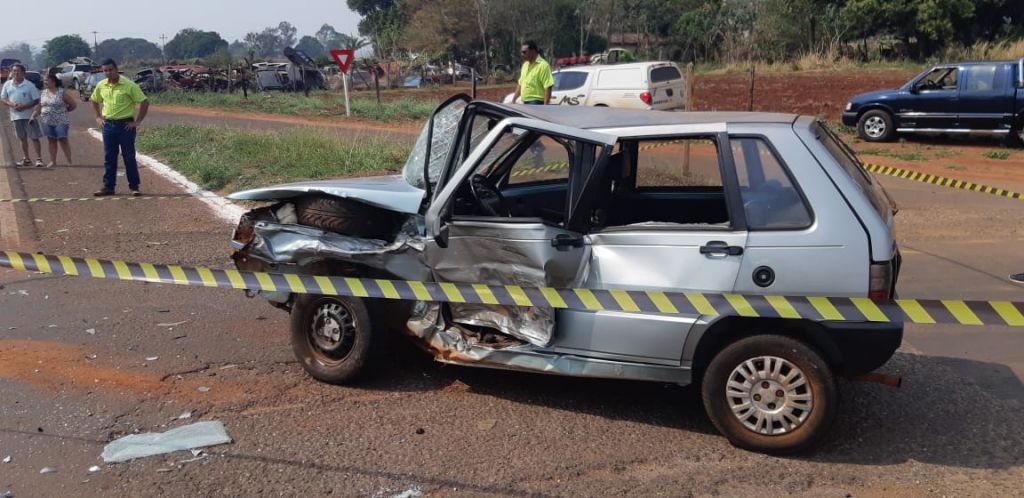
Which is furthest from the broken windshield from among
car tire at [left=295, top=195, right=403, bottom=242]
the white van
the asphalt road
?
the white van

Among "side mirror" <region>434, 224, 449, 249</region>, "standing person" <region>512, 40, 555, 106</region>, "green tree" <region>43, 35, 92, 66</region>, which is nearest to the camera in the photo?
"side mirror" <region>434, 224, 449, 249</region>

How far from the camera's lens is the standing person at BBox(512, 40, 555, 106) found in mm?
11625

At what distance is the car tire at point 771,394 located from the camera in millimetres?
4258

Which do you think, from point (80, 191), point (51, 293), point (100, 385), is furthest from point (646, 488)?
point (80, 191)

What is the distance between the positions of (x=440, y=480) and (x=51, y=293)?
4.62 meters

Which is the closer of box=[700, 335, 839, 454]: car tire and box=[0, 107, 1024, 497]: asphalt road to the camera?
box=[0, 107, 1024, 497]: asphalt road

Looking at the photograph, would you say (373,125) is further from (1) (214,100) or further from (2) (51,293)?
(2) (51,293)

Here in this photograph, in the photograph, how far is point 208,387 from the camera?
17.2 feet

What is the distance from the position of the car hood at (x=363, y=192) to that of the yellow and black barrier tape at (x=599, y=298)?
512 mm

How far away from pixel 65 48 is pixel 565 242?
154 meters

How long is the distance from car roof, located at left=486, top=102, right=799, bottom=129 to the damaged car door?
121 millimetres

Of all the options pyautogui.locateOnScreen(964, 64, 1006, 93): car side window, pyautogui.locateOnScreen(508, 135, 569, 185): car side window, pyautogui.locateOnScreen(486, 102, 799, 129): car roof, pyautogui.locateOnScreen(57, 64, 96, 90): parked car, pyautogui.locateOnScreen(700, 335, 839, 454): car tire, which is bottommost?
pyautogui.locateOnScreen(700, 335, 839, 454): car tire

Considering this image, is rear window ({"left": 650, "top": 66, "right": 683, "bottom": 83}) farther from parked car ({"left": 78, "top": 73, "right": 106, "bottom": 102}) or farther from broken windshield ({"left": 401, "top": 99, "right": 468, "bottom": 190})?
parked car ({"left": 78, "top": 73, "right": 106, "bottom": 102})

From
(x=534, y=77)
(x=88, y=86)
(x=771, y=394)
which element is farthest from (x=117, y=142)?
(x=88, y=86)
